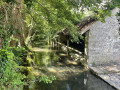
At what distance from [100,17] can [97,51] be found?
3.69 m

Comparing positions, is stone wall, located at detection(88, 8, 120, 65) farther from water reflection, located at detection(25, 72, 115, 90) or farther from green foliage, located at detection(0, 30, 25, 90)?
green foliage, located at detection(0, 30, 25, 90)

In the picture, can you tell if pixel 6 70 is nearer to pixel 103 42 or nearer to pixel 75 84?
pixel 75 84

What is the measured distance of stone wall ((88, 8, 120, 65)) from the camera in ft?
29.0

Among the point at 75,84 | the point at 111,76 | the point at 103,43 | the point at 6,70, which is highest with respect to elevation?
the point at 103,43

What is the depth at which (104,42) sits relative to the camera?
29.8ft

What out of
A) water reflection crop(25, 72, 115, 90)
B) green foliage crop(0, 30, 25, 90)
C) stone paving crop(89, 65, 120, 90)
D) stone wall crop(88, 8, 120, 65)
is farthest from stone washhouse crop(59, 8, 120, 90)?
green foliage crop(0, 30, 25, 90)

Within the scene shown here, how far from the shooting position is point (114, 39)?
365 inches

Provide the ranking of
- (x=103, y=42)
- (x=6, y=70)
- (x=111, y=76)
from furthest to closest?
(x=103, y=42) → (x=111, y=76) → (x=6, y=70)

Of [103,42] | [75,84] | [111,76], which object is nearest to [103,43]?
[103,42]

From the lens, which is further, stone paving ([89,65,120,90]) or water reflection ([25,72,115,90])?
stone paving ([89,65,120,90])

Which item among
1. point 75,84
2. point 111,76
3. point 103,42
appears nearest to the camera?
point 75,84

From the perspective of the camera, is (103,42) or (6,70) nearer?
(6,70)

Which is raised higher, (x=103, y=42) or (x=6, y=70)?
(x=103, y=42)

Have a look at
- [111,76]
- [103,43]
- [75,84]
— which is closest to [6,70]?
[75,84]
